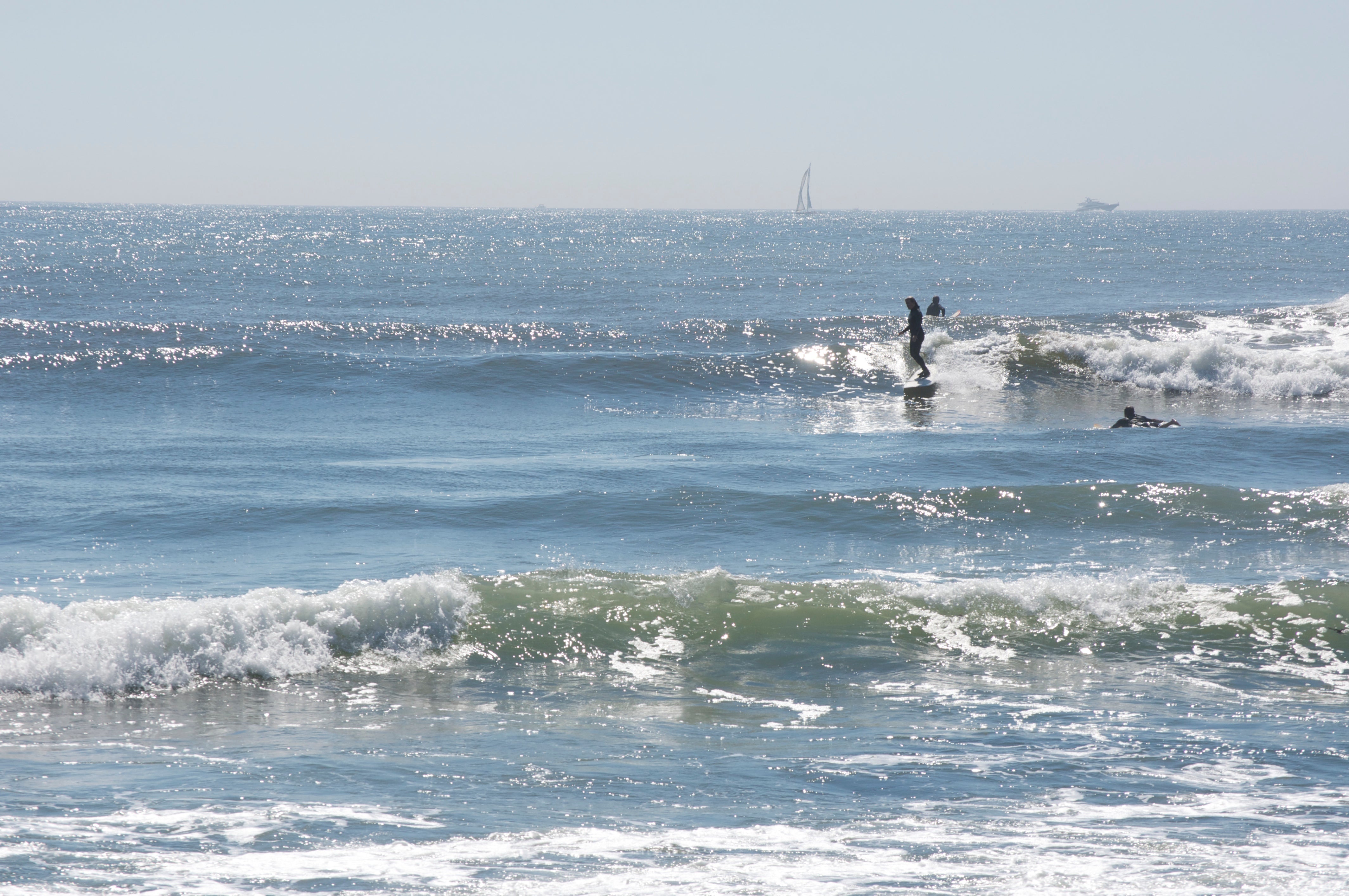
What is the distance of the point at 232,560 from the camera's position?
35.8ft

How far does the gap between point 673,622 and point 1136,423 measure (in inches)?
517

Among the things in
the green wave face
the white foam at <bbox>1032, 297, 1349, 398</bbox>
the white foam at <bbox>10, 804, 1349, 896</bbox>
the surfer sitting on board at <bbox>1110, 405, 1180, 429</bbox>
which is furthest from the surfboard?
the white foam at <bbox>10, 804, 1349, 896</bbox>

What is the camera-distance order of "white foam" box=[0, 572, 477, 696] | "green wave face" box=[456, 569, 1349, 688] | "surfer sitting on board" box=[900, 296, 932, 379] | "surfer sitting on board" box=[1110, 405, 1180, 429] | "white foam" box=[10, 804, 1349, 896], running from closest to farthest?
1. "white foam" box=[10, 804, 1349, 896]
2. "white foam" box=[0, 572, 477, 696]
3. "green wave face" box=[456, 569, 1349, 688]
4. "surfer sitting on board" box=[1110, 405, 1180, 429]
5. "surfer sitting on board" box=[900, 296, 932, 379]

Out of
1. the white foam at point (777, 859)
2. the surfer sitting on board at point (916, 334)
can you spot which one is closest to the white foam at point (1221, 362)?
the surfer sitting on board at point (916, 334)

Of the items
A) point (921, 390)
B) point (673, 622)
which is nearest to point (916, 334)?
point (921, 390)

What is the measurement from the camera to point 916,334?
24094 millimetres

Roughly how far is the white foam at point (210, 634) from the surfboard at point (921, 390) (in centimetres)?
1595

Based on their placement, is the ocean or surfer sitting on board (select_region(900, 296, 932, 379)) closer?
the ocean

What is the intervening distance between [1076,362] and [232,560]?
21.3m

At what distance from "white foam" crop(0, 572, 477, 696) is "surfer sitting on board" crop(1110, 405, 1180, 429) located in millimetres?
13874

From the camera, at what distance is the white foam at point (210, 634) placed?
7.83m

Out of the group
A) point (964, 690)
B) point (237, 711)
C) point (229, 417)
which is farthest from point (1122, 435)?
point (229, 417)

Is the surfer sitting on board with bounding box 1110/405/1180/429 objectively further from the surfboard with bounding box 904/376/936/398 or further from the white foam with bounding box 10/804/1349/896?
the white foam with bounding box 10/804/1349/896

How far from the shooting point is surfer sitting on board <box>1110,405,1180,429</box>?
62.0 ft
